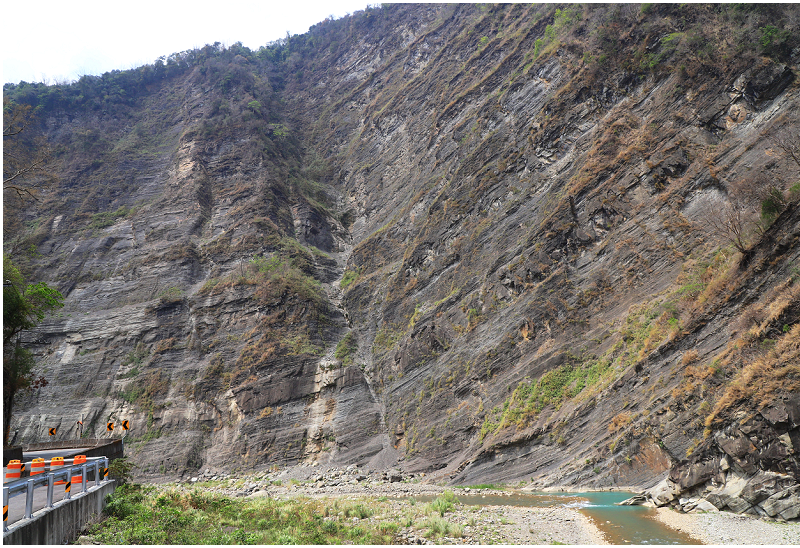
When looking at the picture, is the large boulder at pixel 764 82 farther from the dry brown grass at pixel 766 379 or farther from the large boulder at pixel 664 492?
the large boulder at pixel 664 492

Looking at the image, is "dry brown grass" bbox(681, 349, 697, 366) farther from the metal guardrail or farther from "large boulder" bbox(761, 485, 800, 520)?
the metal guardrail

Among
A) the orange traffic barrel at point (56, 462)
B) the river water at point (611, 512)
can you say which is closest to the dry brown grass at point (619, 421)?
the river water at point (611, 512)

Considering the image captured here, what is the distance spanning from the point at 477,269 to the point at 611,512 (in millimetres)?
19180

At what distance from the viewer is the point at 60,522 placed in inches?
335

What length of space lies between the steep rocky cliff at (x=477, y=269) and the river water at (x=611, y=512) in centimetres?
120

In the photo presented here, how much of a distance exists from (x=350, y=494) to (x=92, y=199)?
5447cm

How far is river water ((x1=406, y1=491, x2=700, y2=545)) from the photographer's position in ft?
34.9

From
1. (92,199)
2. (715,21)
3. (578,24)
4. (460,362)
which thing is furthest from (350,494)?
(92,199)

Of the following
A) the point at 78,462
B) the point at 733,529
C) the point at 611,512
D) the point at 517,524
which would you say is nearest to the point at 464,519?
the point at 517,524

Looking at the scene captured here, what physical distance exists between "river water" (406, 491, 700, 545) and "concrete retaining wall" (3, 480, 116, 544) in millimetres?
12157

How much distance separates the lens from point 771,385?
11.1m

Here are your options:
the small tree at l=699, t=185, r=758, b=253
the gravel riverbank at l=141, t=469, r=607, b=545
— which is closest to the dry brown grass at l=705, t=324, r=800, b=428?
the gravel riverbank at l=141, t=469, r=607, b=545

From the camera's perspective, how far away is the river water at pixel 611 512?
1063cm

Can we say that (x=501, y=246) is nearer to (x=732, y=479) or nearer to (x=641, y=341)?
(x=641, y=341)
